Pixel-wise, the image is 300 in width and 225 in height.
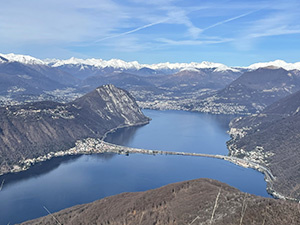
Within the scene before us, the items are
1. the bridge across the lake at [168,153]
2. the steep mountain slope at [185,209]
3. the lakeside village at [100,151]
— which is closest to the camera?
the steep mountain slope at [185,209]

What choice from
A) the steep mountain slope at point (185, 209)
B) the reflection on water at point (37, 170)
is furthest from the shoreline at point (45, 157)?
the steep mountain slope at point (185, 209)

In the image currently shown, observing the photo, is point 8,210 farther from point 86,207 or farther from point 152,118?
point 152,118

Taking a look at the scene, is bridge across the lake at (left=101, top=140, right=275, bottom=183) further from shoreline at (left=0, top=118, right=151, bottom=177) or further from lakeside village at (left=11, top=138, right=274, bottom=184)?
shoreline at (left=0, top=118, right=151, bottom=177)

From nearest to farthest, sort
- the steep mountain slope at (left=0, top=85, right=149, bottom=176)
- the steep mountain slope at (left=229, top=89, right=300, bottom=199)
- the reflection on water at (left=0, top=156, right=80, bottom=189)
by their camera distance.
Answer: the steep mountain slope at (left=229, top=89, right=300, bottom=199) < the reflection on water at (left=0, top=156, right=80, bottom=189) < the steep mountain slope at (left=0, top=85, right=149, bottom=176)

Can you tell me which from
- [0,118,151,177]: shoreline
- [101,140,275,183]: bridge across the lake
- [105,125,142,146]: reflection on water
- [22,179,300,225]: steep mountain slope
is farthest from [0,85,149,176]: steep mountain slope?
[22,179,300,225]: steep mountain slope

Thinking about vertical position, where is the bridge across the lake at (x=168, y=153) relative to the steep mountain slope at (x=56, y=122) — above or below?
below

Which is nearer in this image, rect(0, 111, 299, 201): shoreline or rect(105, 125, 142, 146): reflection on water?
rect(0, 111, 299, 201): shoreline

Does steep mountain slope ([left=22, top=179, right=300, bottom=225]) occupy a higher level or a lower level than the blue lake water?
higher

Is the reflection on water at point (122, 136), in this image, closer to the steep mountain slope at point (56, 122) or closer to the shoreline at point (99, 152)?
the shoreline at point (99, 152)
